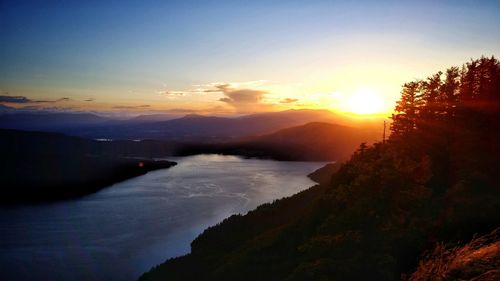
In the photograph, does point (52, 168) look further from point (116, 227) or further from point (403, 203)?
point (403, 203)

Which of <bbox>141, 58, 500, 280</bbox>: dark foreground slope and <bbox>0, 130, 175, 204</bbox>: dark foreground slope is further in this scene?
<bbox>0, 130, 175, 204</bbox>: dark foreground slope

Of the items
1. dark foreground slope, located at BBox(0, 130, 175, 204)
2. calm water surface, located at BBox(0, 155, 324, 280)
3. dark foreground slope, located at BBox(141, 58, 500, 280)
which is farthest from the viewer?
dark foreground slope, located at BBox(0, 130, 175, 204)

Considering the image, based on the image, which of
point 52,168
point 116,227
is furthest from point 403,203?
point 52,168

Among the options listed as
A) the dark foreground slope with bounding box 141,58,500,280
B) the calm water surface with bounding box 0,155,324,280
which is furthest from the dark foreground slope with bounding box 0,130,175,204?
the dark foreground slope with bounding box 141,58,500,280

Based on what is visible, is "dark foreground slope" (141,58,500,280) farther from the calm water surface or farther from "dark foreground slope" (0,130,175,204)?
"dark foreground slope" (0,130,175,204)

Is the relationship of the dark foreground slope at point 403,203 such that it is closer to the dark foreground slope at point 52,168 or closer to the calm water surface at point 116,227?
the calm water surface at point 116,227

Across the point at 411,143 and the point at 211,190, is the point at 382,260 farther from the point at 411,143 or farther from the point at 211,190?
the point at 211,190

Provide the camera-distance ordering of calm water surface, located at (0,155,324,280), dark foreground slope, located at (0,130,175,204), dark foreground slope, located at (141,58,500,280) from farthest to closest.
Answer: dark foreground slope, located at (0,130,175,204)
calm water surface, located at (0,155,324,280)
dark foreground slope, located at (141,58,500,280)

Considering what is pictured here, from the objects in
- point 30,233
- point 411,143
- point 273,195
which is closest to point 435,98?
point 411,143
